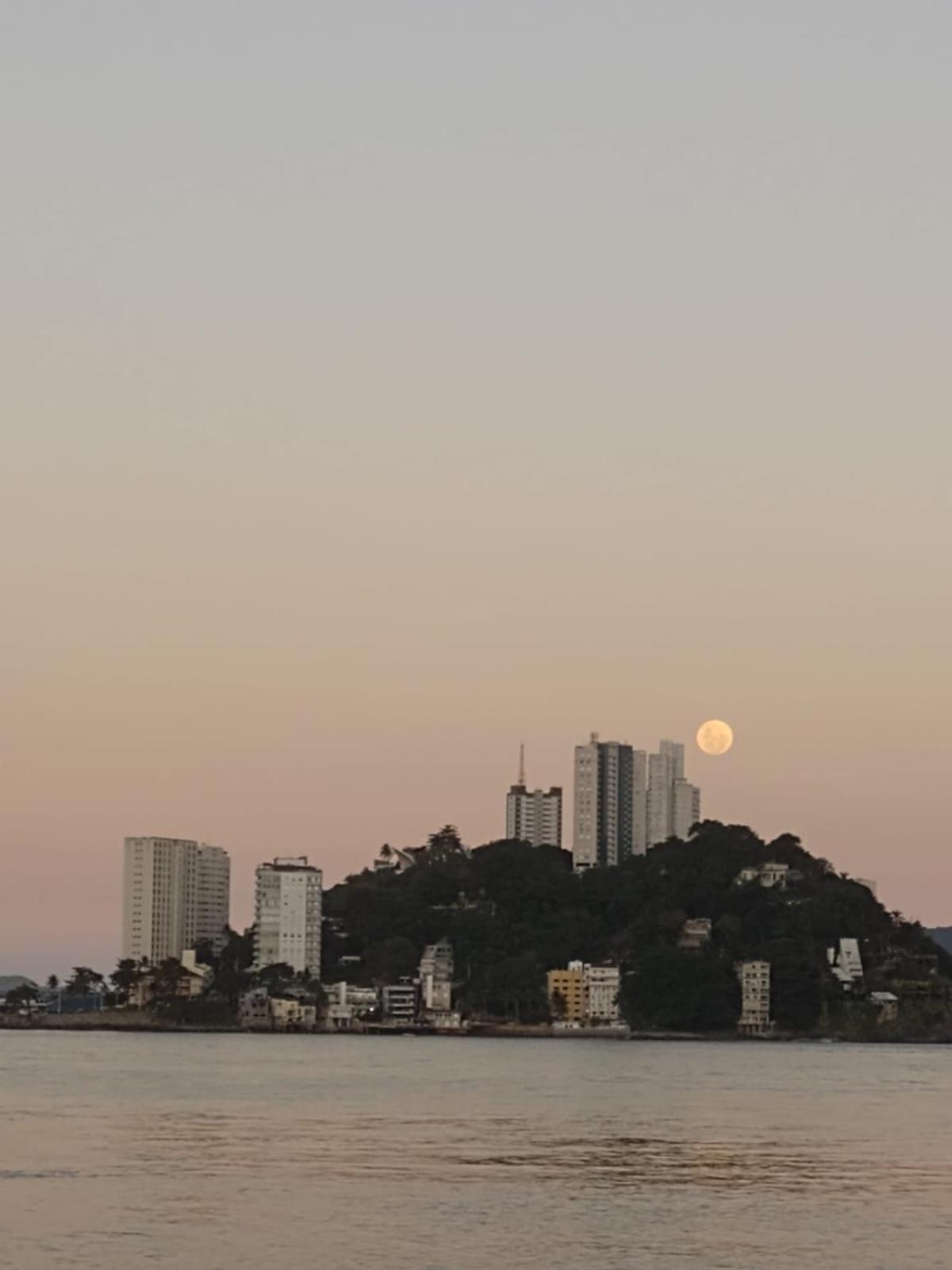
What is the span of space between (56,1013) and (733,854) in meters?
56.5

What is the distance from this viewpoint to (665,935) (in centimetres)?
15862

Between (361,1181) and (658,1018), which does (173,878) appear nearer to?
(658,1018)

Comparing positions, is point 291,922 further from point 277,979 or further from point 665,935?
point 665,935

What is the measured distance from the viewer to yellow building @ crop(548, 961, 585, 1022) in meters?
156

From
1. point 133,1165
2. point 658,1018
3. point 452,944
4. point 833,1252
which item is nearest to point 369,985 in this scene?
point 452,944

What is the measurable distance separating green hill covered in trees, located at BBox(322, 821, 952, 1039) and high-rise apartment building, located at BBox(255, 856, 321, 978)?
3.68 metres

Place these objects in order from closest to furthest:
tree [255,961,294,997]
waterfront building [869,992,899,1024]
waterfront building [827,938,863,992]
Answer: waterfront building [869,992,899,1024], waterfront building [827,938,863,992], tree [255,961,294,997]

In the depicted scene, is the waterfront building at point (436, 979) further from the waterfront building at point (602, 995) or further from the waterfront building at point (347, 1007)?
the waterfront building at point (602, 995)

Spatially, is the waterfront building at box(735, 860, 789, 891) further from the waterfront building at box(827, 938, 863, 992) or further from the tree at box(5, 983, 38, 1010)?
the tree at box(5, 983, 38, 1010)

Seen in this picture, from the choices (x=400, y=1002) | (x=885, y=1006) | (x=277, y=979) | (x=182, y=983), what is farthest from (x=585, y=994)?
(x=182, y=983)

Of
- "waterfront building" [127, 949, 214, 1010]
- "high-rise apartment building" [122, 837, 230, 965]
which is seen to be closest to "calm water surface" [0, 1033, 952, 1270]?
"waterfront building" [127, 949, 214, 1010]

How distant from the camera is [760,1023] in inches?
A: 5940

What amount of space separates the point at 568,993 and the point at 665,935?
309 inches

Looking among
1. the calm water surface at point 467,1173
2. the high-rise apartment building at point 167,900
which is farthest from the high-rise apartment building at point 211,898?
the calm water surface at point 467,1173
